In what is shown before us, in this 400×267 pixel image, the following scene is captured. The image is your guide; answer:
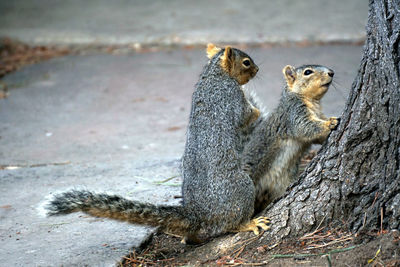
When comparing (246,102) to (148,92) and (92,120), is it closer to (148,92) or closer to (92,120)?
(92,120)

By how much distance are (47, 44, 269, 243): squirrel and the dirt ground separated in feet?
0.51

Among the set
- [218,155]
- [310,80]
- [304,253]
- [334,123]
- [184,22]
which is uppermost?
[184,22]

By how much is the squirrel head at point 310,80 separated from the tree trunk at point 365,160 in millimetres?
732

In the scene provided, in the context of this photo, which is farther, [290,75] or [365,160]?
[290,75]

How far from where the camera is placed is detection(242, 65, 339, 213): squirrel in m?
3.84

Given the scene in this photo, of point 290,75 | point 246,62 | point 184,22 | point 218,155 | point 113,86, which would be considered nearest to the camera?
point 218,155

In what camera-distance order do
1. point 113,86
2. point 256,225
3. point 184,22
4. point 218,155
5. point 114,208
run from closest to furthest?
point 114,208 → point 256,225 → point 218,155 → point 113,86 → point 184,22

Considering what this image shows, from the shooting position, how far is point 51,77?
25.5 ft

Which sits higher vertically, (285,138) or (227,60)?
(227,60)

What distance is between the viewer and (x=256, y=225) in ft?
10.9

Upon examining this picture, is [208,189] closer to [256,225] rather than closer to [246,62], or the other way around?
[256,225]

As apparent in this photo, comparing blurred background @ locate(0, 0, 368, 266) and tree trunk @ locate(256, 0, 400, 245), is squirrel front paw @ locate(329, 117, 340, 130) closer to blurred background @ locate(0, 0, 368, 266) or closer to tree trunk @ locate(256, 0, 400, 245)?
tree trunk @ locate(256, 0, 400, 245)

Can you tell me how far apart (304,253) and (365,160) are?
0.61m

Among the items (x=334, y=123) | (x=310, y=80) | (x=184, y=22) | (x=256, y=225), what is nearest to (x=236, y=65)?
(x=310, y=80)
